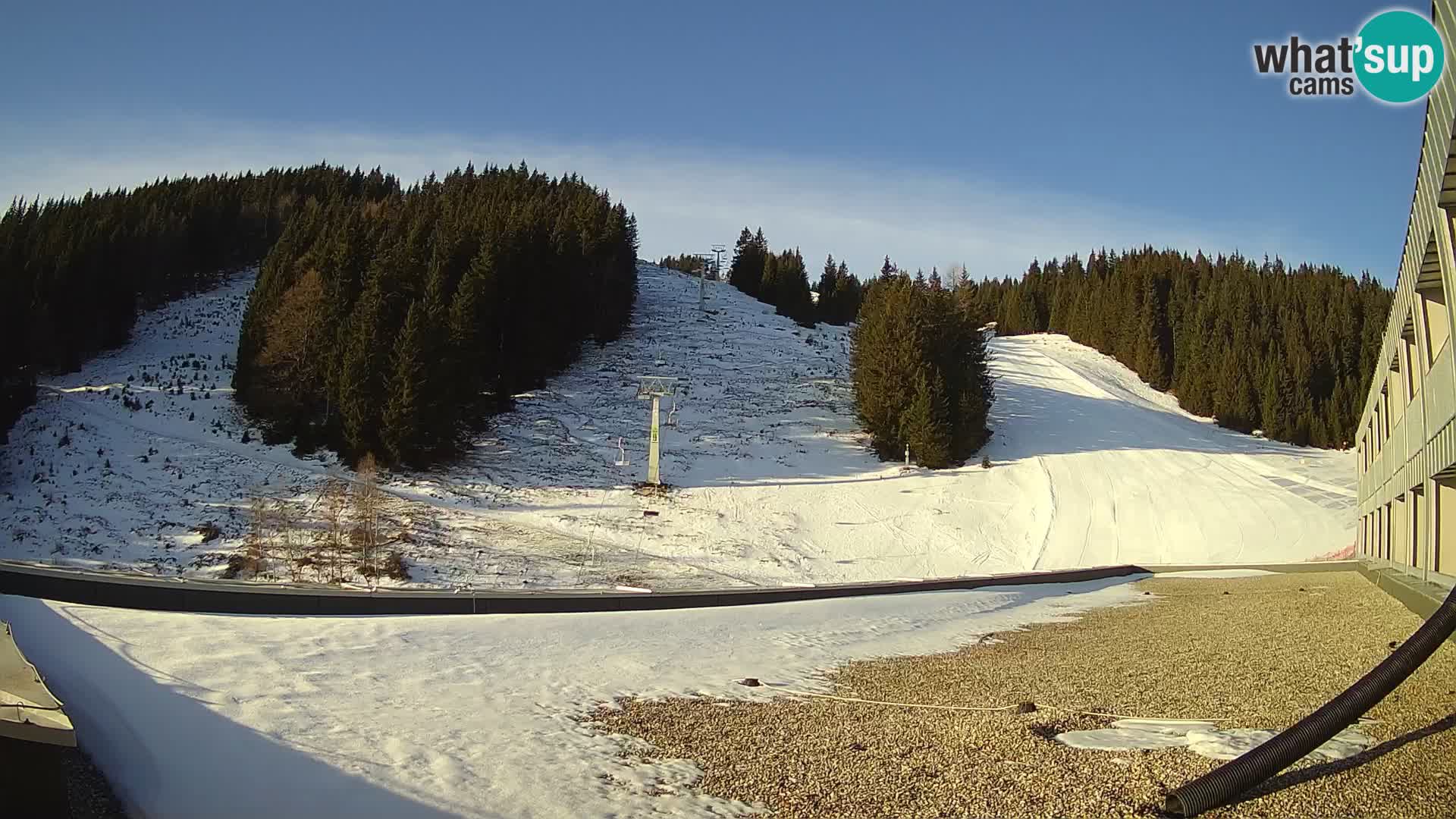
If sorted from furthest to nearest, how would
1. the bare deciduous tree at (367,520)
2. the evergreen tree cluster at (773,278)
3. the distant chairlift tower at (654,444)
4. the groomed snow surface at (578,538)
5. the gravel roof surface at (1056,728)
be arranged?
the evergreen tree cluster at (773,278)
the distant chairlift tower at (654,444)
the bare deciduous tree at (367,520)
the groomed snow surface at (578,538)
the gravel roof surface at (1056,728)

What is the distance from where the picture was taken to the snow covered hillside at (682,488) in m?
25.7

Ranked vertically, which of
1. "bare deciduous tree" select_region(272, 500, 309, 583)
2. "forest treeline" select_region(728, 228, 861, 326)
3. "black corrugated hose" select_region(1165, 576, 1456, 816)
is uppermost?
"forest treeline" select_region(728, 228, 861, 326)

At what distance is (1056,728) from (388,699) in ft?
18.0

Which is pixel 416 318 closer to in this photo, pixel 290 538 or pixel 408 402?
pixel 408 402

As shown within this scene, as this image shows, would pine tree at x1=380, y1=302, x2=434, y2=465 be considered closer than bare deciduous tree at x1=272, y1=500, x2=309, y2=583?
No

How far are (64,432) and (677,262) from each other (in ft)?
360

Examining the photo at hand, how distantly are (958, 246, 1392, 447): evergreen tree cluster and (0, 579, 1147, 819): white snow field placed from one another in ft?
135

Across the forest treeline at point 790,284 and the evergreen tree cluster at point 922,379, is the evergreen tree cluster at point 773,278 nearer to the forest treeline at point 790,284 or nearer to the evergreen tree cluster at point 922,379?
the forest treeline at point 790,284

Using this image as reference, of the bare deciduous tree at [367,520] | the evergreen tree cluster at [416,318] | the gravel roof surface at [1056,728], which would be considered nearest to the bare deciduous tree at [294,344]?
the evergreen tree cluster at [416,318]

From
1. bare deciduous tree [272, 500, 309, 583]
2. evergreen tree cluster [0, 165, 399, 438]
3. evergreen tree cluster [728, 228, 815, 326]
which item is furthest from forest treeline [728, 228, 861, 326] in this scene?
bare deciduous tree [272, 500, 309, 583]

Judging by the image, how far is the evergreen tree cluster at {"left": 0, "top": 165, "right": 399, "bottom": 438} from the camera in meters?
36.3

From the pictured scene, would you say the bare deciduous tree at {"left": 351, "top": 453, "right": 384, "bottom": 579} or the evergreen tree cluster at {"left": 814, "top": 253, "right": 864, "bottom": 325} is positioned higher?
the evergreen tree cluster at {"left": 814, "top": 253, "right": 864, "bottom": 325}

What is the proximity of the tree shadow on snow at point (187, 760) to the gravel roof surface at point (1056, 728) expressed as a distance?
6.82ft

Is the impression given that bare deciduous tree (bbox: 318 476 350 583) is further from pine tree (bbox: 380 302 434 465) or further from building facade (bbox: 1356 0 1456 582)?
building facade (bbox: 1356 0 1456 582)
